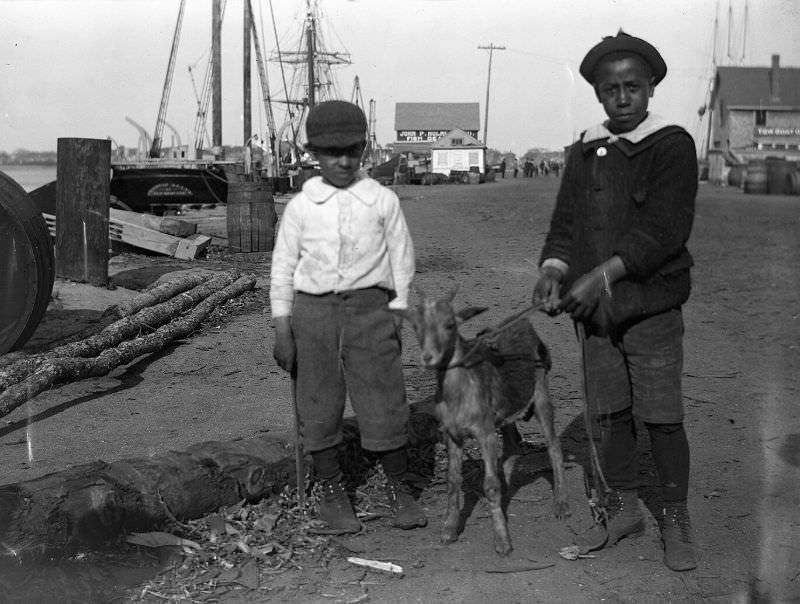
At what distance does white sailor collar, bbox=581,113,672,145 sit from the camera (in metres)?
3.94

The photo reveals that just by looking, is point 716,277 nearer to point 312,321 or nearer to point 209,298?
point 209,298

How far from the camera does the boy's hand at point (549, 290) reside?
13.5ft

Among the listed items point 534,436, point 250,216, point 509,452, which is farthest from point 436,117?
point 509,452

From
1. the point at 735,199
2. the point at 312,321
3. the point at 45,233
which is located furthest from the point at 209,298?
the point at 735,199

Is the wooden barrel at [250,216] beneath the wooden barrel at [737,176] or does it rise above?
beneath

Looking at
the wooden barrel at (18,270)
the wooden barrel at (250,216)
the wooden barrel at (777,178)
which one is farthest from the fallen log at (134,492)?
the wooden barrel at (777,178)

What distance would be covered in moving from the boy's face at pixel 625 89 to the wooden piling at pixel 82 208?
8648 millimetres

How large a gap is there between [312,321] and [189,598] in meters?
1.33

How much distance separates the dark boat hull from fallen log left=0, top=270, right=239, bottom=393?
9944mm

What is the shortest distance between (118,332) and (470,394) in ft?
15.5

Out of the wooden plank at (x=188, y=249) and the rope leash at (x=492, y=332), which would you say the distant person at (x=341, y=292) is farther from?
the wooden plank at (x=188, y=249)

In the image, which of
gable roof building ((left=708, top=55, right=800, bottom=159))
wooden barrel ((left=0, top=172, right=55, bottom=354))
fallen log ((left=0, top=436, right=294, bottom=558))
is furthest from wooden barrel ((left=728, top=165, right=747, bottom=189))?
fallen log ((left=0, top=436, right=294, bottom=558))

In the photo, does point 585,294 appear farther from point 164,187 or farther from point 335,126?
point 164,187

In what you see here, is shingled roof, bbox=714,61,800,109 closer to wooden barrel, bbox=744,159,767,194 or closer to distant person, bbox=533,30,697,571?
wooden barrel, bbox=744,159,767,194
